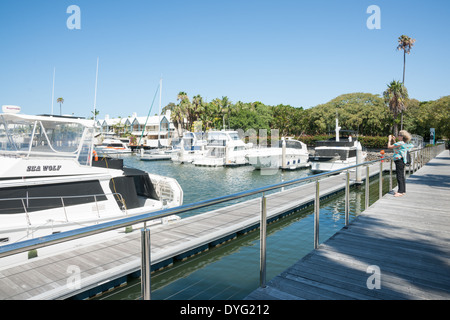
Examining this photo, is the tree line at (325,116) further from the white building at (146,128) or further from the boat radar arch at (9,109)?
the boat radar arch at (9,109)

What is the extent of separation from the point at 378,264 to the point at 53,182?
24.8 feet

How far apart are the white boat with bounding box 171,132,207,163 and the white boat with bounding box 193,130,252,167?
4.75 ft

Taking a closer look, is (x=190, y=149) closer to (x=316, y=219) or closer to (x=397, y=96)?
(x=397, y=96)

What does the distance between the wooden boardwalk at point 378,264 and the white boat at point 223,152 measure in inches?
1124

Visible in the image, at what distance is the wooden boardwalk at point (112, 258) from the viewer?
519 cm

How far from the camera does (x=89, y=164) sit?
9742mm

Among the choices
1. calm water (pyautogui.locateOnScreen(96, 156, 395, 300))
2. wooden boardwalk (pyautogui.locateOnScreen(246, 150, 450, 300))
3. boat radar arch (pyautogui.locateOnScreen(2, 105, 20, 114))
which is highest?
boat radar arch (pyautogui.locateOnScreen(2, 105, 20, 114))

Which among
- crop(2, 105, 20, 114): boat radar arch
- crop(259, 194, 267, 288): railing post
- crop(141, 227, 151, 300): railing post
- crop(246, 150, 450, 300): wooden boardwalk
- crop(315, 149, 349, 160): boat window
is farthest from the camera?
crop(315, 149, 349, 160): boat window

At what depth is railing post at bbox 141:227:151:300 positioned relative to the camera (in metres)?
2.58

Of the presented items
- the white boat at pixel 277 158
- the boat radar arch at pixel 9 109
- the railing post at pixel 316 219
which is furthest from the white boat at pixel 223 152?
the railing post at pixel 316 219

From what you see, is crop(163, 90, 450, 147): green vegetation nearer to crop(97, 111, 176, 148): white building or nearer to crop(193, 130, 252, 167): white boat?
crop(97, 111, 176, 148): white building

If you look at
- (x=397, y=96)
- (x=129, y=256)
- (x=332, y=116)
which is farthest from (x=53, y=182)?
(x=332, y=116)

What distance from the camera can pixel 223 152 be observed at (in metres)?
36.8

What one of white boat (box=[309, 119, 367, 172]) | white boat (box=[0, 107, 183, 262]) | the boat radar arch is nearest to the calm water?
white boat (box=[0, 107, 183, 262])
